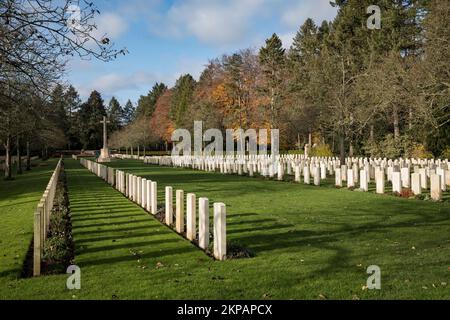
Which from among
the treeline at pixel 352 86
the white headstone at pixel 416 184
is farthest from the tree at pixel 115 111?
the white headstone at pixel 416 184

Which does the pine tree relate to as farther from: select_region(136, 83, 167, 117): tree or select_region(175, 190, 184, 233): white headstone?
select_region(175, 190, 184, 233): white headstone

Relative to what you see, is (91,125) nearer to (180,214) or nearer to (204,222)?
(180,214)

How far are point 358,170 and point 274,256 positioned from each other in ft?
62.8

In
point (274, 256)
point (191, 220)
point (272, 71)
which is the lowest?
point (274, 256)

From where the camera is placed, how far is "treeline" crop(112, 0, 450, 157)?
1983 centimetres

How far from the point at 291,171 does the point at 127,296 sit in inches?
979

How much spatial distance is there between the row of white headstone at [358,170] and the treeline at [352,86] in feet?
6.99

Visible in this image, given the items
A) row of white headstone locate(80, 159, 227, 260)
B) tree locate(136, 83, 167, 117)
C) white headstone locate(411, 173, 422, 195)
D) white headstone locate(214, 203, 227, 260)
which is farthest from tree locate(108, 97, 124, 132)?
white headstone locate(214, 203, 227, 260)

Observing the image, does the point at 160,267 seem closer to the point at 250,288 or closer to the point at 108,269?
the point at 108,269

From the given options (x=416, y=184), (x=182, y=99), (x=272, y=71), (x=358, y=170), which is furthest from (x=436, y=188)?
(x=182, y=99)

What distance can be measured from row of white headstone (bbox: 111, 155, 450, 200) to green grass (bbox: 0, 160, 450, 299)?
258cm

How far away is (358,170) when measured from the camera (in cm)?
2597

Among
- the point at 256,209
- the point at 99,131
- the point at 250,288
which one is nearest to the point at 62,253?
the point at 250,288

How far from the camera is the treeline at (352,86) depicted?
65.1 feet
